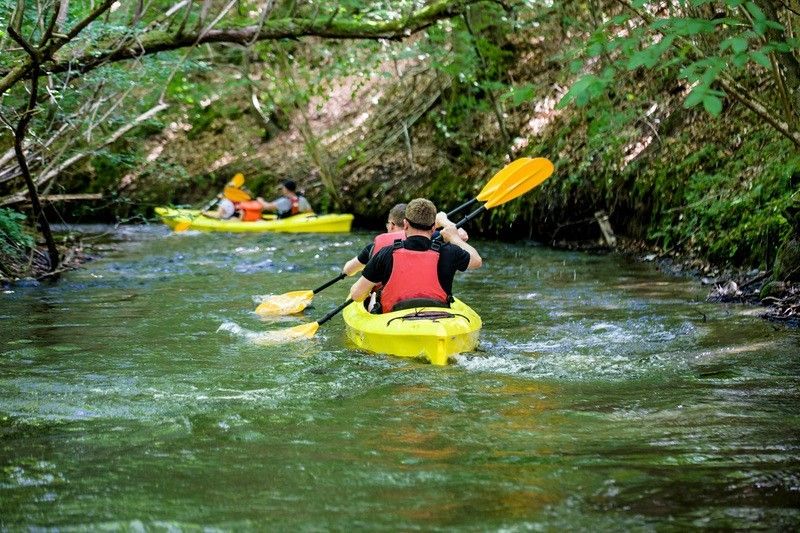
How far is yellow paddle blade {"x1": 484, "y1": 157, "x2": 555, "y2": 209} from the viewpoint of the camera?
27.5 ft

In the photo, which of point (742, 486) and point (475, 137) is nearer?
point (742, 486)

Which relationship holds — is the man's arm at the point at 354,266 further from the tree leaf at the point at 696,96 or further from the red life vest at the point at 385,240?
the tree leaf at the point at 696,96

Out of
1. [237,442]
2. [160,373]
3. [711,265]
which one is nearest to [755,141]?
[711,265]

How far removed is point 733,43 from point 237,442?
2823 mm

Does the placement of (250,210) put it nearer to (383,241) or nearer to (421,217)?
(383,241)

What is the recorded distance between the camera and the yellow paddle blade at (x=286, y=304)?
332 inches

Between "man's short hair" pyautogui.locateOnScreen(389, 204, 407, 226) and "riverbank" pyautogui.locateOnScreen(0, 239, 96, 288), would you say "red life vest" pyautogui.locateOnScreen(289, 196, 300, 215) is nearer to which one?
"riverbank" pyautogui.locateOnScreen(0, 239, 96, 288)

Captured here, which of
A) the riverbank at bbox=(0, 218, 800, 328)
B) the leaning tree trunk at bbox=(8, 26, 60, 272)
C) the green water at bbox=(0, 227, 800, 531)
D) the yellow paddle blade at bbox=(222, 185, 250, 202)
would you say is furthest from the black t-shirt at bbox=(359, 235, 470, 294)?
the yellow paddle blade at bbox=(222, 185, 250, 202)

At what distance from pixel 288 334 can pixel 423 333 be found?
1600mm

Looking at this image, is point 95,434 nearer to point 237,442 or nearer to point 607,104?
point 237,442

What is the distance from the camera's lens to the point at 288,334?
7258 millimetres

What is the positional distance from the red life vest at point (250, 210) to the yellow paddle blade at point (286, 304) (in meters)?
7.65

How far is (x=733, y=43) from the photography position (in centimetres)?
444

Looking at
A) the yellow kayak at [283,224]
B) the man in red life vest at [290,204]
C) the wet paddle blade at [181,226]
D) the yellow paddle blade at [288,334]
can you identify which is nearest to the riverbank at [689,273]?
the wet paddle blade at [181,226]
